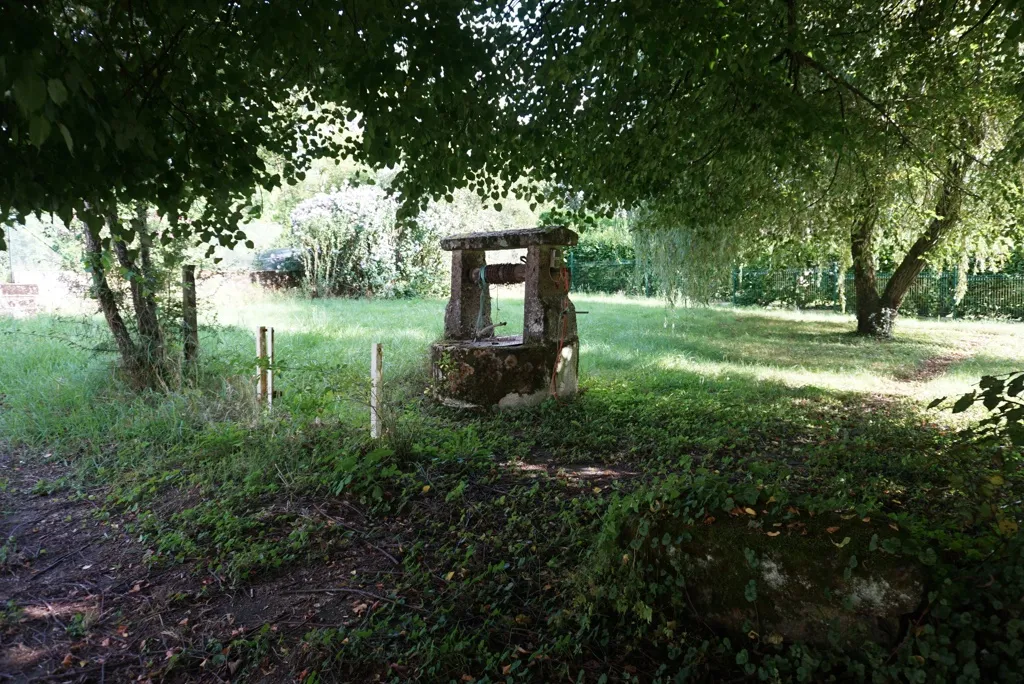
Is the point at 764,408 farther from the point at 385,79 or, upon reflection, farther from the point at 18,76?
the point at 18,76

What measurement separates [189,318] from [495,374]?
3.52 metres

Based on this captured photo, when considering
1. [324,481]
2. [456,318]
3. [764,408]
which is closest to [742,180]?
[764,408]

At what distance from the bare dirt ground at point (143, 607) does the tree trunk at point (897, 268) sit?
11.6 m

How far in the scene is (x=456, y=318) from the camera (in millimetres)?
8172

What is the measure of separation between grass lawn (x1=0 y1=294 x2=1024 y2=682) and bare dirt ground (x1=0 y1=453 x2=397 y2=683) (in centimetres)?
2

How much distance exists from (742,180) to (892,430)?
9.80 feet

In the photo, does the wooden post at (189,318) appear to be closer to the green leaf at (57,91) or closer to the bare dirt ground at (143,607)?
the bare dirt ground at (143,607)

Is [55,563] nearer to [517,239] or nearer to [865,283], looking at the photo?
[517,239]

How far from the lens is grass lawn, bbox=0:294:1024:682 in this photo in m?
3.00

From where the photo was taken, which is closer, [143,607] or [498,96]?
[143,607]

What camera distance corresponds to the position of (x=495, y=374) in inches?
291

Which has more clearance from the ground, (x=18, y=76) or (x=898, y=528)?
(x=18, y=76)

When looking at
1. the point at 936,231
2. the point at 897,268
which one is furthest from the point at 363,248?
the point at 936,231

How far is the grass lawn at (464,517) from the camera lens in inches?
118
